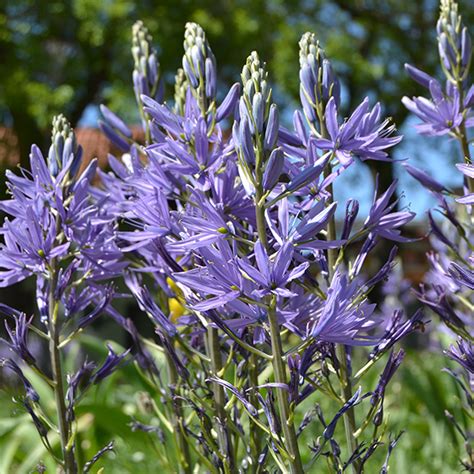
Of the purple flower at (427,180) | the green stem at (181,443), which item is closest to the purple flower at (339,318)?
the purple flower at (427,180)

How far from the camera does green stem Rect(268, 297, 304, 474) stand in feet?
4.29

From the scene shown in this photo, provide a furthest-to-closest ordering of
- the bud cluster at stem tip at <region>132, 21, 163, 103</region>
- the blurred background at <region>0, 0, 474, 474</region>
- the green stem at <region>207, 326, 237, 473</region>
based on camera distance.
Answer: the blurred background at <region>0, 0, 474, 474</region>
the bud cluster at stem tip at <region>132, 21, 163, 103</region>
the green stem at <region>207, 326, 237, 473</region>

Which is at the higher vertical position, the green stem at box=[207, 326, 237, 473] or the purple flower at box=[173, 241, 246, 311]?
the purple flower at box=[173, 241, 246, 311]

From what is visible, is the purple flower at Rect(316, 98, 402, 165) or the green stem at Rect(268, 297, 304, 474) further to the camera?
the purple flower at Rect(316, 98, 402, 165)

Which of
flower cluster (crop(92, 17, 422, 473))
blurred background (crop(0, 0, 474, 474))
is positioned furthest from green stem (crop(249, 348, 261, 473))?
blurred background (crop(0, 0, 474, 474))

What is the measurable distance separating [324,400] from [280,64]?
1030 cm

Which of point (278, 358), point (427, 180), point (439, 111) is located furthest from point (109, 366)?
point (439, 111)

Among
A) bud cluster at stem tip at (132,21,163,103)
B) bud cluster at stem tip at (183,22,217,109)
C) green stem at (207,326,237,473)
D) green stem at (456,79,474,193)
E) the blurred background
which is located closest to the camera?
green stem at (207,326,237,473)

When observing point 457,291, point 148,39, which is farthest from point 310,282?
point 148,39

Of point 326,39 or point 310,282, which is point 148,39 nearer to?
point 310,282

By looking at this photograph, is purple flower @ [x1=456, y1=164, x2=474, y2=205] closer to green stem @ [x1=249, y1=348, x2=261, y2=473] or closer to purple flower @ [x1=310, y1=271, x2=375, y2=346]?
purple flower @ [x1=310, y1=271, x2=375, y2=346]

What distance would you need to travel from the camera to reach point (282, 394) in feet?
4.41

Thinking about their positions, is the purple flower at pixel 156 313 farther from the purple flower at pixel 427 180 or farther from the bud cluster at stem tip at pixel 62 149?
the purple flower at pixel 427 180

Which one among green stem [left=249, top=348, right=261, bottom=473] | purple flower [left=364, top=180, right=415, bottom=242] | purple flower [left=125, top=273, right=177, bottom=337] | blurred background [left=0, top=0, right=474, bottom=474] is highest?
purple flower [left=364, top=180, right=415, bottom=242]
